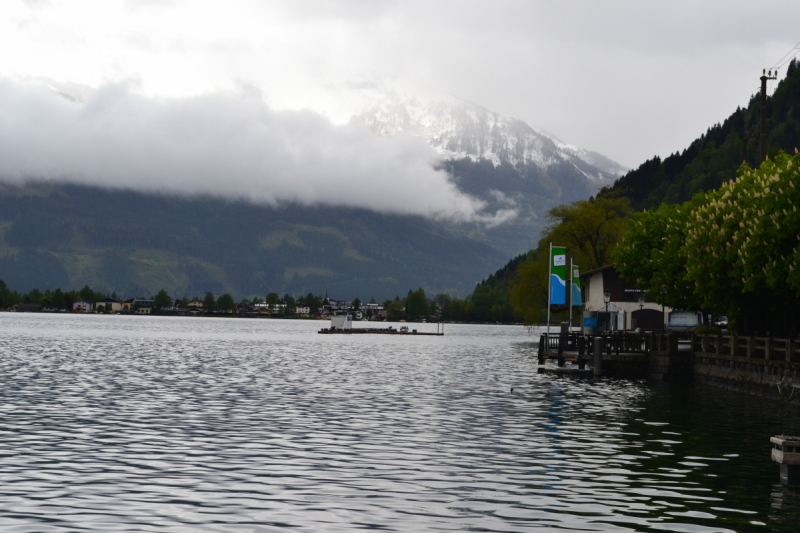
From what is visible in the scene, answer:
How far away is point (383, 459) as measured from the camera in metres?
26.8

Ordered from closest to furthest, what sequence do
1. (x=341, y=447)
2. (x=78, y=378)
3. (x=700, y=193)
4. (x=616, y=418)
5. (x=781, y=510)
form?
(x=781, y=510)
(x=341, y=447)
(x=616, y=418)
(x=78, y=378)
(x=700, y=193)

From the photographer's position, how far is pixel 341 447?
95.4ft

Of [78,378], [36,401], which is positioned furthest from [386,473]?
[78,378]

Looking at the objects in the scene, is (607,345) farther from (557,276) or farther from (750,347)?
(750,347)

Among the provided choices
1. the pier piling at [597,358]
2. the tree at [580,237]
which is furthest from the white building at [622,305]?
the pier piling at [597,358]

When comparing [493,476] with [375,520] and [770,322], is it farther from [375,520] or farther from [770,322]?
[770,322]

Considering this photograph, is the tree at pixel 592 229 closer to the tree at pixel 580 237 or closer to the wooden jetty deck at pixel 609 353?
the tree at pixel 580 237

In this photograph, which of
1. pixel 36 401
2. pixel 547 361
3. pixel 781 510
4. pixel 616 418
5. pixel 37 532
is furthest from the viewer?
pixel 547 361

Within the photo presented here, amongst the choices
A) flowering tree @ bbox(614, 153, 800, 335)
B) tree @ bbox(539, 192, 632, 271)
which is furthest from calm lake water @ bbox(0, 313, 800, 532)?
tree @ bbox(539, 192, 632, 271)

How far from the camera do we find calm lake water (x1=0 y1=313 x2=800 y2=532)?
63.8 ft

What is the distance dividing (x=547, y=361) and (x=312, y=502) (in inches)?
2329

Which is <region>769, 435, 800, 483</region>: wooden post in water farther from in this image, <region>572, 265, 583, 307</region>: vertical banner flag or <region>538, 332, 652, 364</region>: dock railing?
<region>572, 265, 583, 307</region>: vertical banner flag

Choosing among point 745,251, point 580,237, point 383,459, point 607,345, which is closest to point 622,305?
point 580,237

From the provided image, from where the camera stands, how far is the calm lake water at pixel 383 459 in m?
19.4
